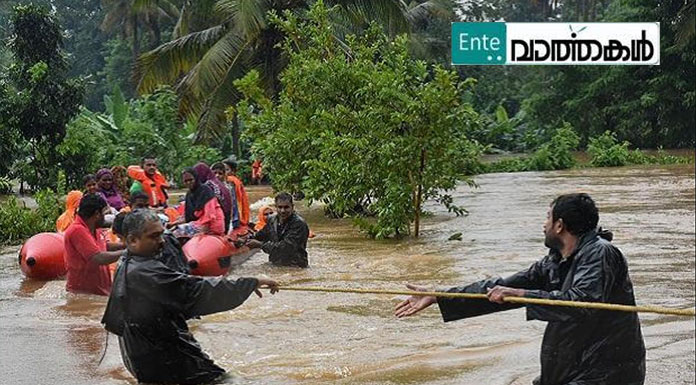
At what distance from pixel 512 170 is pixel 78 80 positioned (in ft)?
53.9

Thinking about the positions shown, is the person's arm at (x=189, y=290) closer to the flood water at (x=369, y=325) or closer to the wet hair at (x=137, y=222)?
the wet hair at (x=137, y=222)

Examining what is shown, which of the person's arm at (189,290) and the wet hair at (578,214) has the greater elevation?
the wet hair at (578,214)

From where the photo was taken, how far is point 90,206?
29.6ft

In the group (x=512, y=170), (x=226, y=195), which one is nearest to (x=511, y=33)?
(x=226, y=195)

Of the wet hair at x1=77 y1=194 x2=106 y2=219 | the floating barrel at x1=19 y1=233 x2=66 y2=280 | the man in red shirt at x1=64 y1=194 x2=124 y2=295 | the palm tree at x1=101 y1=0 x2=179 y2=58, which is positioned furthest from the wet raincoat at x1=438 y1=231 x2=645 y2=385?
the palm tree at x1=101 y1=0 x2=179 y2=58

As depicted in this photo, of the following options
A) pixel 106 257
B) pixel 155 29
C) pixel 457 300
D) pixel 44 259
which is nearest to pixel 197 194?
pixel 44 259

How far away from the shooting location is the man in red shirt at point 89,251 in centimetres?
915

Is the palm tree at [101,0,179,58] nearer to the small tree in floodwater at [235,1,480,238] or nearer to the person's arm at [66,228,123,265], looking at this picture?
the small tree in floodwater at [235,1,480,238]

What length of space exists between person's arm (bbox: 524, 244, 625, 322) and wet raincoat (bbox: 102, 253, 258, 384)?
2.00 meters

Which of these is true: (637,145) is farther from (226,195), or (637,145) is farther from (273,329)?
(273,329)

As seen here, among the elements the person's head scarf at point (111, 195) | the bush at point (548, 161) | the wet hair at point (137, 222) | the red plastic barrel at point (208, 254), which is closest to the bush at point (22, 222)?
the person's head scarf at point (111, 195)

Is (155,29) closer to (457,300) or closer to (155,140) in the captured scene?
(155,140)

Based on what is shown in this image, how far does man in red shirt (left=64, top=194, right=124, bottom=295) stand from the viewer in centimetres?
915

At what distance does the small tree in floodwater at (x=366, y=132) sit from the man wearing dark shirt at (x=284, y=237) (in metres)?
3.35
